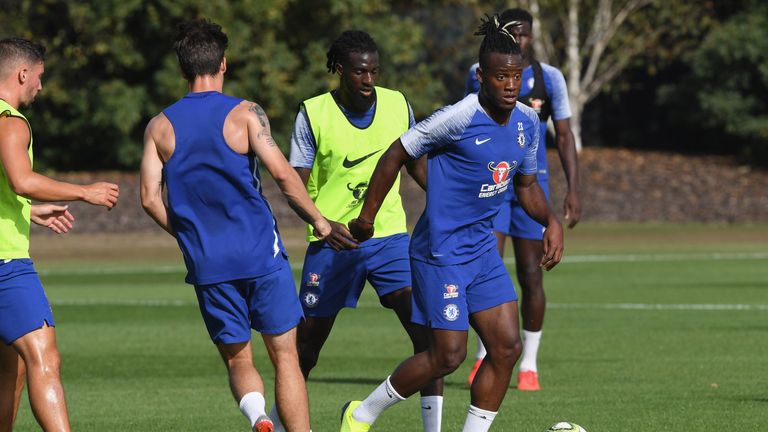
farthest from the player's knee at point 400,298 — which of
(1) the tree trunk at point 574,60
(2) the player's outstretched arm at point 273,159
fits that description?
(1) the tree trunk at point 574,60

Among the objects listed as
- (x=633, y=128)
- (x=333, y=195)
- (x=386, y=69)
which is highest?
(x=333, y=195)

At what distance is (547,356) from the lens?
14.1m

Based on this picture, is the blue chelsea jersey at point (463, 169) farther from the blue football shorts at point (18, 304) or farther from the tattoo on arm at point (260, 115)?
the blue football shorts at point (18, 304)

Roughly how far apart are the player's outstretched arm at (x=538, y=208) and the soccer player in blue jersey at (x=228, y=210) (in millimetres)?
1325

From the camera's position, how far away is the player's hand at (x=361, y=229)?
867 cm

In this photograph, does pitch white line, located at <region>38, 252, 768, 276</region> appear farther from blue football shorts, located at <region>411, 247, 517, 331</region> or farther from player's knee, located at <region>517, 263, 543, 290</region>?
blue football shorts, located at <region>411, 247, 517, 331</region>

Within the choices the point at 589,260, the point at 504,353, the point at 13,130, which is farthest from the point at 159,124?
the point at 589,260

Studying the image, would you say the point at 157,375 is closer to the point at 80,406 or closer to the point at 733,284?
the point at 80,406

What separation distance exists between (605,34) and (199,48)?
35966 mm

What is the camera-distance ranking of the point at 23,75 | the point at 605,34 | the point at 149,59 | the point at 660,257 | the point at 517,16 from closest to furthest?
the point at 23,75 → the point at 517,16 → the point at 660,257 → the point at 149,59 → the point at 605,34

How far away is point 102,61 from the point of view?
134 feet

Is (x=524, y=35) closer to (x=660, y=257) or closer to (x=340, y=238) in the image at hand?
(x=340, y=238)

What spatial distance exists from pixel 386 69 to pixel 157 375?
95.0ft

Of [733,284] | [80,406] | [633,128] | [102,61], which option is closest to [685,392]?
[80,406]
